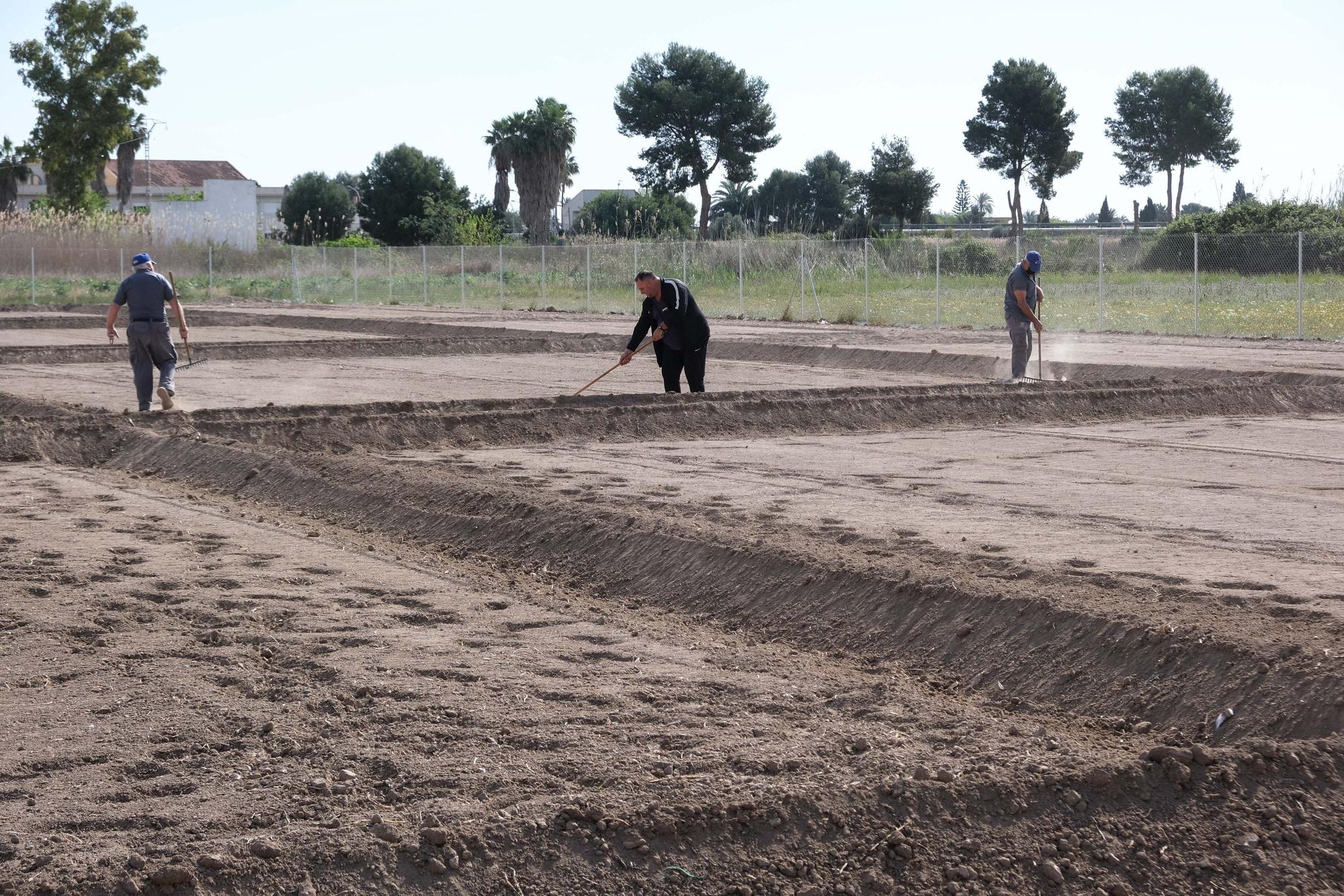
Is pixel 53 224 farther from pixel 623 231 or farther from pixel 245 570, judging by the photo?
pixel 245 570

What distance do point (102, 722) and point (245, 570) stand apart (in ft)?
8.68

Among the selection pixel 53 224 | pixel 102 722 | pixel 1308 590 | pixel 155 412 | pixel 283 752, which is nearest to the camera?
pixel 283 752

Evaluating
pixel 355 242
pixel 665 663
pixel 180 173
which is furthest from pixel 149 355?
pixel 180 173

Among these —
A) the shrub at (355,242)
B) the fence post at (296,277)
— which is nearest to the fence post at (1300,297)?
the fence post at (296,277)

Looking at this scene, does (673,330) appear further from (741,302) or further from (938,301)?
(741,302)

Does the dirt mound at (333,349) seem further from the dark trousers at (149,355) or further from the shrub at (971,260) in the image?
the shrub at (971,260)

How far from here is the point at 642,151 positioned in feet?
225

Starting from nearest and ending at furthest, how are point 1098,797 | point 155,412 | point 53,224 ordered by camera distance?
point 1098,797, point 155,412, point 53,224

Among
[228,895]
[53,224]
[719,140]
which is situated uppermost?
[719,140]

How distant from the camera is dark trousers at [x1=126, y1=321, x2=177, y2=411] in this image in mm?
14609

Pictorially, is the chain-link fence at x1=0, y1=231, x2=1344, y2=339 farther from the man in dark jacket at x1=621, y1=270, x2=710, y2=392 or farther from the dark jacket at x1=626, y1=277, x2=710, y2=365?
the dark jacket at x1=626, y1=277, x2=710, y2=365

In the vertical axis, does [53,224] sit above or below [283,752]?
above

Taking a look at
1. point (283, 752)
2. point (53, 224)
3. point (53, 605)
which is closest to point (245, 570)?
point (53, 605)

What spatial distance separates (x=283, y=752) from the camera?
196 inches
